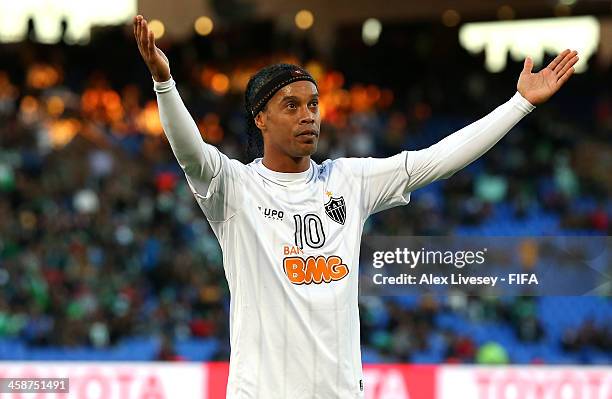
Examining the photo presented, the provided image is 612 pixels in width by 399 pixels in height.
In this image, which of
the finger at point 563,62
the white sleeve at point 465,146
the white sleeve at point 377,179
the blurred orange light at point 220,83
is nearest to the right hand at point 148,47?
the white sleeve at point 377,179

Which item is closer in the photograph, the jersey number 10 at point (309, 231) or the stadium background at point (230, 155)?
the jersey number 10 at point (309, 231)

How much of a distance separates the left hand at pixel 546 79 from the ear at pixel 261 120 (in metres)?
0.83

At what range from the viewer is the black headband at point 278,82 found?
11.1 ft

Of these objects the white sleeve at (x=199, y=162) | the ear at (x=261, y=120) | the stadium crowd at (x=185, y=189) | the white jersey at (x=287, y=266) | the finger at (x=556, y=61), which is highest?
the stadium crowd at (x=185, y=189)

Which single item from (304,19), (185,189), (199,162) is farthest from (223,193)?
(304,19)

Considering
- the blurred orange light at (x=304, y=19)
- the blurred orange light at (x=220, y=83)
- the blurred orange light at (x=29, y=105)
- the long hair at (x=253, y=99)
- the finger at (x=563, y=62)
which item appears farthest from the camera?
the blurred orange light at (x=220, y=83)

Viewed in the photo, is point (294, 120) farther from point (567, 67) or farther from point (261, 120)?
point (567, 67)

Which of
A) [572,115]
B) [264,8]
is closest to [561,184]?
[572,115]

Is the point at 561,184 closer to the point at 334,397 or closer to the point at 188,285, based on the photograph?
the point at 188,285

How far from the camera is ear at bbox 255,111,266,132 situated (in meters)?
3.43

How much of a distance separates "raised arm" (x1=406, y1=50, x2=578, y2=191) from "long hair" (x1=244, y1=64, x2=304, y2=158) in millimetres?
502

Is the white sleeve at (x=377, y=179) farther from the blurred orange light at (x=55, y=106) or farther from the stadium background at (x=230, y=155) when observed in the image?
the blurred orange light at (x=55, y=106)

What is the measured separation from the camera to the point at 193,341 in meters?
12.5

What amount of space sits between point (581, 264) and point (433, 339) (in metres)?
6.25
